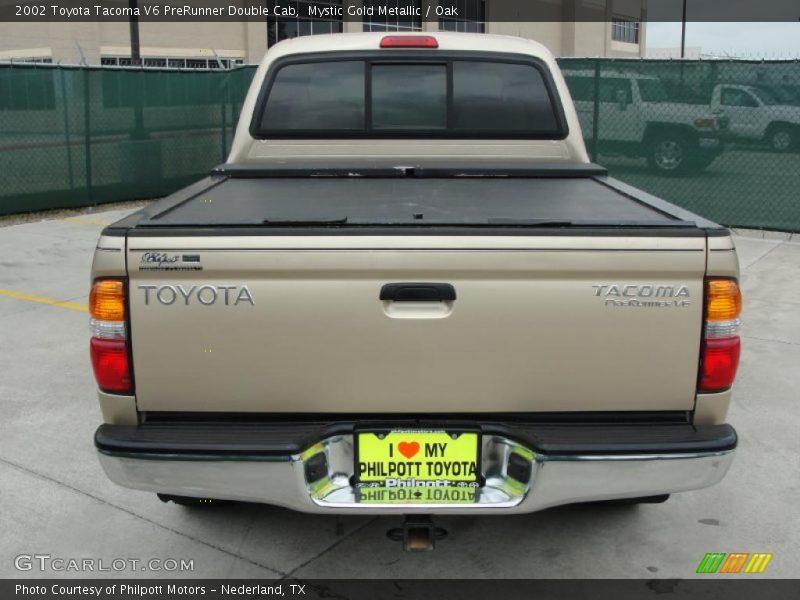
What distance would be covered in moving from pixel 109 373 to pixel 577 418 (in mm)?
1506

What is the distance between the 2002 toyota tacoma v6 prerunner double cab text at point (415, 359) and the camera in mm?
2725

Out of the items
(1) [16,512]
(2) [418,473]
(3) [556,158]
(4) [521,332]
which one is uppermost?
(3) [556,158]

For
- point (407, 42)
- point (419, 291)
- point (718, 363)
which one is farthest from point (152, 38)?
point (718, 363)

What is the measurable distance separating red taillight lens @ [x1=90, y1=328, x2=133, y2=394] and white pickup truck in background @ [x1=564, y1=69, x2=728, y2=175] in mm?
10054

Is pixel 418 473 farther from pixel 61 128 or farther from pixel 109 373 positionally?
pixel 61 128

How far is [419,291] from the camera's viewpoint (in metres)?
2.74

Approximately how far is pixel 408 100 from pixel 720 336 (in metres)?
2.51

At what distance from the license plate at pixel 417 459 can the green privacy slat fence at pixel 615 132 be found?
30.3 ft

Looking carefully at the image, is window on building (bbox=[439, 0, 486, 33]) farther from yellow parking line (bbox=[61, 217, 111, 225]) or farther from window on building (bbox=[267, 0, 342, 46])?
yellow parking line (bbox=[61, 217, 111, 225])

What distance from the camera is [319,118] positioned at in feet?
15.6

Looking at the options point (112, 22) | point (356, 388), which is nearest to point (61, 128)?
point (356, 388)

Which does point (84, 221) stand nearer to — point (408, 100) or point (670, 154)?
point (670, 154)

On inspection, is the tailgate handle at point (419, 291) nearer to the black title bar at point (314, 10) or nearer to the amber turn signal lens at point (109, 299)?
the amber turn signal lens at point (109, 299)

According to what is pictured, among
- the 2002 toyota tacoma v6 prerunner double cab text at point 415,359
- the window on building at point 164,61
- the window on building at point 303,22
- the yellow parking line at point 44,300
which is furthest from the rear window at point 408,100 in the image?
the window on building at point 303,22
